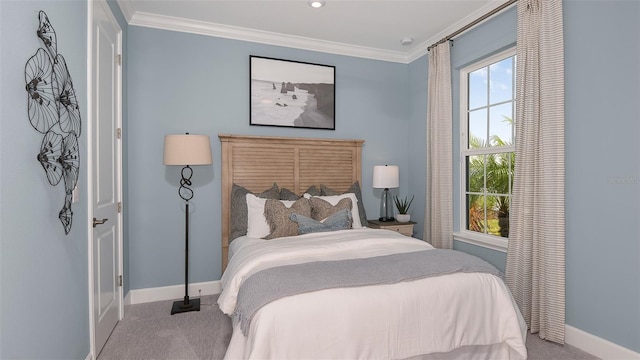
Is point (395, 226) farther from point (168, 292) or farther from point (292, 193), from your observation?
point (168, 292)

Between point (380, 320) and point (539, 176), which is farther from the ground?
point (539, 176)

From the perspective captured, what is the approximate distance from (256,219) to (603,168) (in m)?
2.73

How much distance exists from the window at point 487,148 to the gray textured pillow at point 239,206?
2108 millimetres

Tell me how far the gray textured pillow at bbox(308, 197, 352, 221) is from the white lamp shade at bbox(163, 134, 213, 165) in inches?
44.8

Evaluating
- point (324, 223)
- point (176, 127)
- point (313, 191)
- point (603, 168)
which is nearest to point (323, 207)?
point (324, 223)

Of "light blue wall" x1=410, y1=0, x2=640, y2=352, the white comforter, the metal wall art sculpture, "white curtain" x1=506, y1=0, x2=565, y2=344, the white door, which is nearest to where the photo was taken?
the metal wall art sculpture

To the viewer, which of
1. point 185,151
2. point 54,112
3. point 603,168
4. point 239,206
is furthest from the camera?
point 239,206

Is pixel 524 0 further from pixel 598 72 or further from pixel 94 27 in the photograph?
pixel 94 27

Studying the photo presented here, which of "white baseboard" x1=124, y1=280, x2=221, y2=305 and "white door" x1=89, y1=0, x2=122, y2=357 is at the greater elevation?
"white door" x1=89, y1=0, x2=122, y2=357

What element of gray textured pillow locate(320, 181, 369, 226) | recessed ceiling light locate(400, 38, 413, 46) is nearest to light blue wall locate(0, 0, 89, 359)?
gray textured pillow locate(320, 181, 369, 226)

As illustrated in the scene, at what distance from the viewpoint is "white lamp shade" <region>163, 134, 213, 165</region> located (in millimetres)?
2916

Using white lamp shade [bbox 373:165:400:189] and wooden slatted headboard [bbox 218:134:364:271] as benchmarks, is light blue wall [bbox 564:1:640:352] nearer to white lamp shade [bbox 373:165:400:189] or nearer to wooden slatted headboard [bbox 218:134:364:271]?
white lamp shade [bbox 373:165:400:189]

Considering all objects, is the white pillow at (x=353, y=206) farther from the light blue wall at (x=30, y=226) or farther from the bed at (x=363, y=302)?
the light blue wall at (x=30, y=226)

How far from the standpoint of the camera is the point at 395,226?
12.6 ft
